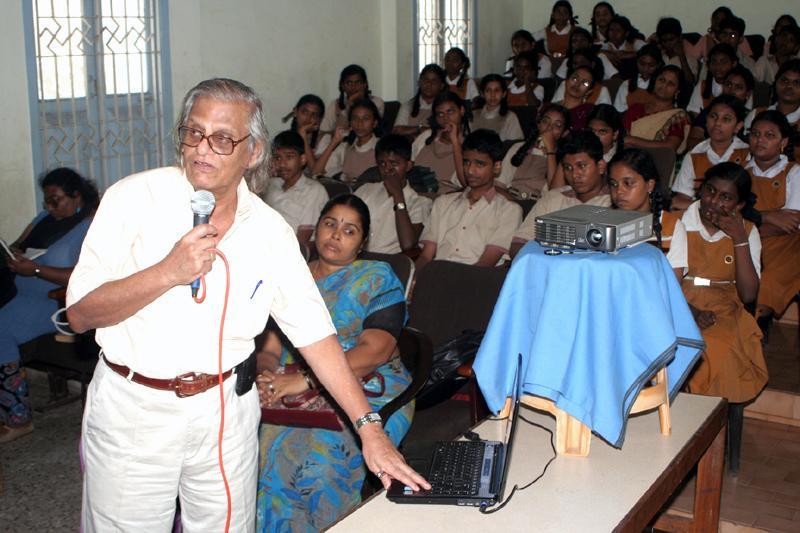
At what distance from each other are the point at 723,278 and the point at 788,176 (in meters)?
1.03

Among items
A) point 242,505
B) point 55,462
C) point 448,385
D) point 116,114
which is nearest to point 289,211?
point 116,114

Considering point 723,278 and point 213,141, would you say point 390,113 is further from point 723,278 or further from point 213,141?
point 213,141

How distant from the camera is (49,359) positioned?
151 inches

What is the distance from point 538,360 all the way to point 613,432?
23 cm

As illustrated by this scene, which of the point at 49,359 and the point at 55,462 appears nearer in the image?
the point at 55,462

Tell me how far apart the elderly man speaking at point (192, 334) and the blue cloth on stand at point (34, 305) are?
6.93 ft

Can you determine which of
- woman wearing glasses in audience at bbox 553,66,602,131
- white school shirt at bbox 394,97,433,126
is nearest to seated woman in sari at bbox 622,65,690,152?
woman wearing glasses in audience at bbox 553,66,602,131

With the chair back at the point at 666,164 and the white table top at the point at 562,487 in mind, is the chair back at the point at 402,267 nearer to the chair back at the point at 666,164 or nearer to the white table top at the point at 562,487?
the white table top at the point at 562,487

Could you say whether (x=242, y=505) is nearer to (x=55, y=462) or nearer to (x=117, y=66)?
(x=55, y=462)

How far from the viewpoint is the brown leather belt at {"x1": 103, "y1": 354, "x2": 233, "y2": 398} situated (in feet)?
5.78

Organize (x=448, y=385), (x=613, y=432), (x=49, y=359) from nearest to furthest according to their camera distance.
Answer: (x=613, y=432), (x=448, y=385), (x=49, y=359)

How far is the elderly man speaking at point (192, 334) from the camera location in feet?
5.65

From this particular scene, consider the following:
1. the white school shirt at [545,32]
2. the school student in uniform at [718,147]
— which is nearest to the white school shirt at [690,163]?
the school student in uniform at [718,147]

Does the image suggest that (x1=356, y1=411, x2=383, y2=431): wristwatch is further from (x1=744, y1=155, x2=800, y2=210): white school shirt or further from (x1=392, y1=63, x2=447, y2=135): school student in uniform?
(x1=392, y1=63, x2=447, y2=135): school student in uniform
